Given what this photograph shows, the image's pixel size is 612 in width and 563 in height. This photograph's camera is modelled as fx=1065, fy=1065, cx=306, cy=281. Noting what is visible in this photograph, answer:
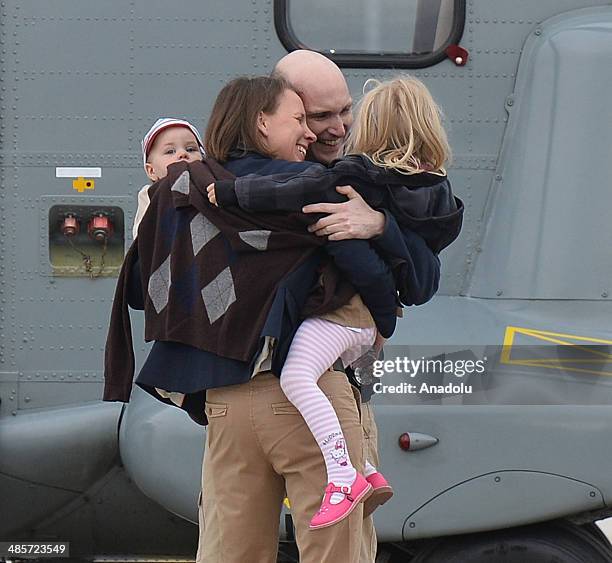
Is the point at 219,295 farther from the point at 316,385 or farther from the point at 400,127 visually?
the point at 400,127

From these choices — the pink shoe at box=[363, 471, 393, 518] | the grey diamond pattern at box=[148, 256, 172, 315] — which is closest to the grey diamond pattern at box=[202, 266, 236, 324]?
the grey diamond pattern at box=[148, 256, 172, 315]

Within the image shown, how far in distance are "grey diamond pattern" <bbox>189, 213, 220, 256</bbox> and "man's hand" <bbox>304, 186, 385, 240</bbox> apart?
0.22m

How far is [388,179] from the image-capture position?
2432 millimetres

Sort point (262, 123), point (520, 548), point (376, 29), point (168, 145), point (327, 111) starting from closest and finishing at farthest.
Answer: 1. point (262, 123)
2. point (168, 145)
3. point (327, 111)
4. point (520, 548)
5. point (376, 29)

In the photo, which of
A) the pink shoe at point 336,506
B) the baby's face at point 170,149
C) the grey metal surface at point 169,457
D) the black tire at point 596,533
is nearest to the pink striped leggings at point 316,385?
the pink shoe at point 336,506

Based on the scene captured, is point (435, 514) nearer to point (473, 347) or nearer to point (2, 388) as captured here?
point (473, 347)

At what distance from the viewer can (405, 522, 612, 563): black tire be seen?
12.4ft

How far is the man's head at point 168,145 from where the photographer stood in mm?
2693

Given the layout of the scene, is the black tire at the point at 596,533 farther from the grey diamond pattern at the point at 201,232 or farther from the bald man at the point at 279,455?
the grey diamond pattern at the point at 201,232

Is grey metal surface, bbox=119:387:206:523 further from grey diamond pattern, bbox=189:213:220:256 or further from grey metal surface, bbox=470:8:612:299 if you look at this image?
grey diamond pattern, bbox=189:213:220:256

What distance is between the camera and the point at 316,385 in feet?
7.66

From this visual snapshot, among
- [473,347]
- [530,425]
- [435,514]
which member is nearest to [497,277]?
[473,347]

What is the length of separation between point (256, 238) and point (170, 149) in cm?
47

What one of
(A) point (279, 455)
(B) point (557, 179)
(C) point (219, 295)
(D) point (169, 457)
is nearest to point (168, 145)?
(C) point (219, 295)
